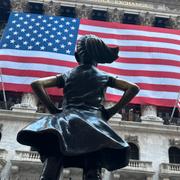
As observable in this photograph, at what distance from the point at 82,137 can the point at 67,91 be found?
2.69 ft

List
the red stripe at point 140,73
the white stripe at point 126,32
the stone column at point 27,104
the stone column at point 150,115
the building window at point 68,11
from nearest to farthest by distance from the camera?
the red stripe at point 140,73
the stone column at point 27,104
the stone column at point 150,115
the white stripe at point 126,32
the building window at point 68,11

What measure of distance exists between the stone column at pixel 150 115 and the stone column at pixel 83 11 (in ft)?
31.4

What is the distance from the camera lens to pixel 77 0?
101 ft

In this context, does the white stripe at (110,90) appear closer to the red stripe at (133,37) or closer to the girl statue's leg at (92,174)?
the red stripe at (133,37)

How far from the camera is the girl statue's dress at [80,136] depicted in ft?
12.4

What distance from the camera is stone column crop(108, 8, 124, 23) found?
29.6 m

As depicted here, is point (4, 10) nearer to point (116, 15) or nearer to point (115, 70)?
point (116, 15)


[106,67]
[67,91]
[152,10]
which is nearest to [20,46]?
[106,67]

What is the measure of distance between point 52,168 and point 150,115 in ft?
66.1

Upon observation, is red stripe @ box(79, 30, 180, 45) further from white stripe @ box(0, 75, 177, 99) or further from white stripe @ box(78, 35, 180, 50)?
white stripe @ box(0, 75, 177, 99)

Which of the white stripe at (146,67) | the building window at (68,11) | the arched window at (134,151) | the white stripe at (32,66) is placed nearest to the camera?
the arched window at (134,151)

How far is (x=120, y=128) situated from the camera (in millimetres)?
22594

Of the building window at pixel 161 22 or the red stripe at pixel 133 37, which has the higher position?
the building window at pixel 161 22

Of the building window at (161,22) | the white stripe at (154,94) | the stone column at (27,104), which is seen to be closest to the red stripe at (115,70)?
the white stripe at (154,94)
